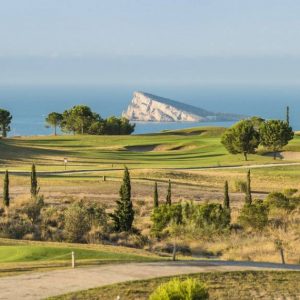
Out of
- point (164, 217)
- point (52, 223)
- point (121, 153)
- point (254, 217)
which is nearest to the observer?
point (52, 223)

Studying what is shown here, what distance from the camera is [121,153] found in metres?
94.2

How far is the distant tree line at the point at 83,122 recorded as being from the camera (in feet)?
447

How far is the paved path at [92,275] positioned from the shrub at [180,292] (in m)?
5.39

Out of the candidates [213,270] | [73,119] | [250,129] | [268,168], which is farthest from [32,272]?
[73,119]

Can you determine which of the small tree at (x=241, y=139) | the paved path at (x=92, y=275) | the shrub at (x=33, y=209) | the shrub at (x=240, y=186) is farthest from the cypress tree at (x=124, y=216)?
the small tree at (x=241, y=139)

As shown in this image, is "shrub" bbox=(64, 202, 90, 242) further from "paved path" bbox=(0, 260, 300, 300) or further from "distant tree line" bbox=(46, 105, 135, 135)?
"distant tree line" bbox=(46, 105, 135, 135)

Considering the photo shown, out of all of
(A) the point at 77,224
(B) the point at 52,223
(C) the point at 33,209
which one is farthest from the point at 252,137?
(A) the point at 77,224

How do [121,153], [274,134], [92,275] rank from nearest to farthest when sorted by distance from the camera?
[92,275] → [274,134] → [121,153]

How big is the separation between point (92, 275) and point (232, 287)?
485cm

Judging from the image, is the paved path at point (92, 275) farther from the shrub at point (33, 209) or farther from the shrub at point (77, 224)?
the shrub at point (33, 209)

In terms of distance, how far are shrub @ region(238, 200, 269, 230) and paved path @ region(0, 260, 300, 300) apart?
15.9m

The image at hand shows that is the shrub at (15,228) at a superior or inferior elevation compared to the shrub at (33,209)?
inferior

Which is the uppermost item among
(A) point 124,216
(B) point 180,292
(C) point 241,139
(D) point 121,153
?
(C) point 241,139

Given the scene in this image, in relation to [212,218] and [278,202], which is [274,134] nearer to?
[278,202]
